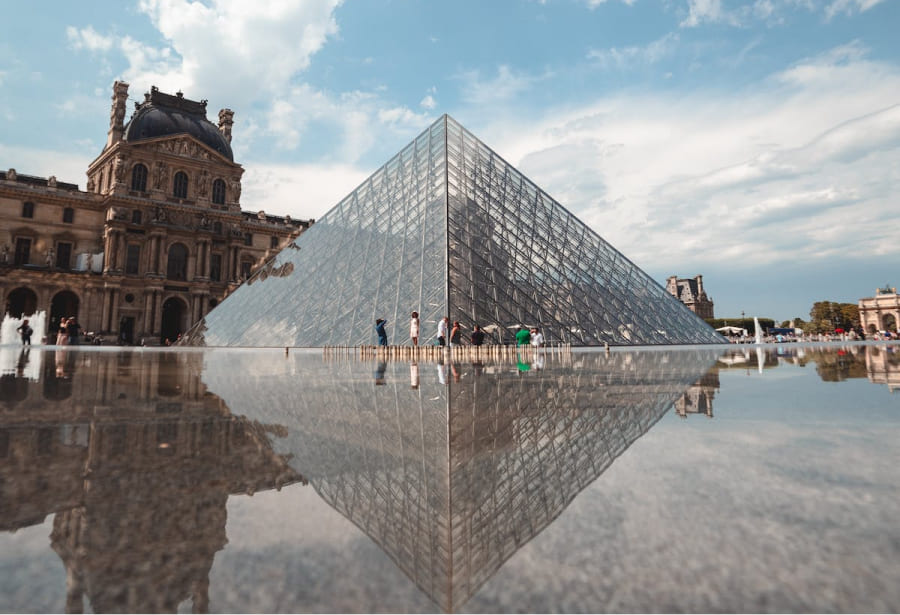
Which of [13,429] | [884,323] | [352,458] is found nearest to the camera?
[352,458]

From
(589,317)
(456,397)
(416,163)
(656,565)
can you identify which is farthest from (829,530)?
(416,163)

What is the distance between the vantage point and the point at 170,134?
3931cm

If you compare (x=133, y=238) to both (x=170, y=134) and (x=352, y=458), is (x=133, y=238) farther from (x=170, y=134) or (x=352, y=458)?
(x=352, y=458)

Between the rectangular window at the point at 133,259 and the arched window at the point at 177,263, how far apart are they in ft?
6.47

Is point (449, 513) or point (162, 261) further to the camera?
point (162, 261)

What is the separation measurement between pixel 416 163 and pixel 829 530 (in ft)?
66.0

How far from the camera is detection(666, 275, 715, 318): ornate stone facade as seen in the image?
100000 mm

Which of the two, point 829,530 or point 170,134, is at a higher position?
point 170,134

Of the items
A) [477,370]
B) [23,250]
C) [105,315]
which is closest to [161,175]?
[23,250]

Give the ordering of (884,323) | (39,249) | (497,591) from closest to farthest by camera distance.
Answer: (497,591)
(39,249)
(884,323)

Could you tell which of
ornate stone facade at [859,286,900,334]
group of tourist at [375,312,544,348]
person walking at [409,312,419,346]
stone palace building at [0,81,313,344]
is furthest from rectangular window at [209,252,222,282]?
ornate stone facade at [859,286,900,334]

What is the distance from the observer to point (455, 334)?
45.7 feet

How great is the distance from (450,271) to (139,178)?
3366cm

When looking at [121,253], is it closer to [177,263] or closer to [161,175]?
[177,263]
